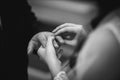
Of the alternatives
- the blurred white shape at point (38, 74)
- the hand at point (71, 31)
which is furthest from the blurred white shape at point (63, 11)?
the blurred white shape at point (38, 74)

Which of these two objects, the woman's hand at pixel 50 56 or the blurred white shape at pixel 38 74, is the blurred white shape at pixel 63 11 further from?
the blurred white shape at pixel 38 74

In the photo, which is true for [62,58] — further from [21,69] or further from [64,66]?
[21,69]

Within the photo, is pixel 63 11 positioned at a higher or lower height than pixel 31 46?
higher

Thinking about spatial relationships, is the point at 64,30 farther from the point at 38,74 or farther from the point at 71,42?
the point at 38,74

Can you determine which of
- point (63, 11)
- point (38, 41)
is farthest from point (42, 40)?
point (63, 11)

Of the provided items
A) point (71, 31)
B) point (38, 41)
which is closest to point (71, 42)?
point (71, 31)

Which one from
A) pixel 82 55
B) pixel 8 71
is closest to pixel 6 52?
pixel 8 71

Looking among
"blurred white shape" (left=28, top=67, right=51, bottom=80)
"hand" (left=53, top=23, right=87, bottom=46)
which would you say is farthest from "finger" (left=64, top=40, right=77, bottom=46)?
"blurred white shape" (left=28, top=67, right=51, bottom=80)
